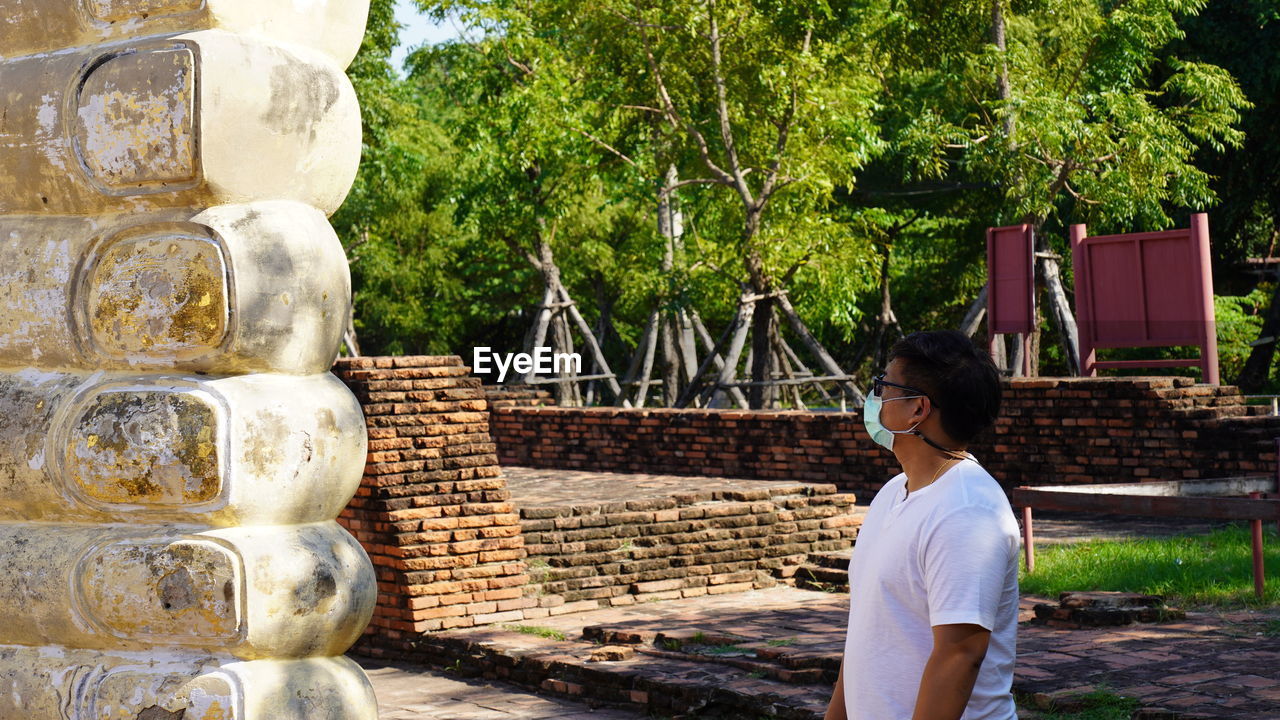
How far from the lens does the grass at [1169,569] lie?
7559 mm

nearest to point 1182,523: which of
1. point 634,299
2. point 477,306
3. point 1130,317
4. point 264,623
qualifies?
point 1130,317

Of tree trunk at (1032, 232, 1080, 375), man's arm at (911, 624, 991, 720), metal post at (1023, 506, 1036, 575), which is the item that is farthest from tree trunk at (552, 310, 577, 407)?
man's arm at (911, 624, 991, 720)

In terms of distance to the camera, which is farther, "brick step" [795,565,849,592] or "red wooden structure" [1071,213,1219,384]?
"red wooden structure" [1071,213,1219,384]

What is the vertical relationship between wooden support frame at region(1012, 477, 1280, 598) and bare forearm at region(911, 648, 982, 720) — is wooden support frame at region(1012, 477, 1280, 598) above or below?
below

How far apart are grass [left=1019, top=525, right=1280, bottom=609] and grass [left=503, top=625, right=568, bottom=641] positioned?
268 cm

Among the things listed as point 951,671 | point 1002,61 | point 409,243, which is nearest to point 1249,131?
point 1002,61

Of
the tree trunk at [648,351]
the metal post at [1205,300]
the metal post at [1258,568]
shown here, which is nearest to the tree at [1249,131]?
the metal post at [1205,300]

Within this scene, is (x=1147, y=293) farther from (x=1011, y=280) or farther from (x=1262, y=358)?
(x=1262, y=358)

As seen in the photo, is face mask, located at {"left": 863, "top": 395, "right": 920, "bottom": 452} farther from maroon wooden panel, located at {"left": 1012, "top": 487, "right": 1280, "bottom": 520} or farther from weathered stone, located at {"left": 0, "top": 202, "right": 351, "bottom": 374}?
maroon wooden panel, located at {"left": 1012, "top": 487, "right": 1280, "bottom": 520}

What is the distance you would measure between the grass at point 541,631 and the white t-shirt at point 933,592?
17.5 feet

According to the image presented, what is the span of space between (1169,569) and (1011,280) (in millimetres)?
5088

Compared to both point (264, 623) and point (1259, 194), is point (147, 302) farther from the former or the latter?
point (1259, 194)

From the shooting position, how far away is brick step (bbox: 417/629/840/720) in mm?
5934

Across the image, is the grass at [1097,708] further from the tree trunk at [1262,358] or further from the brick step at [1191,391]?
the tree trunk at [1262,358]
